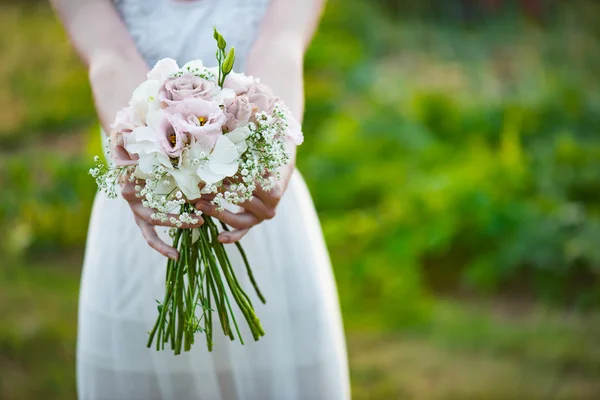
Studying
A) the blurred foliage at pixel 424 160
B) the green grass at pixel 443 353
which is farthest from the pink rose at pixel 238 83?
the blurred foliage at pixel 424 160

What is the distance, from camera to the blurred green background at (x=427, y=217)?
4.08m

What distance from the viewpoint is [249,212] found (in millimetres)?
1782

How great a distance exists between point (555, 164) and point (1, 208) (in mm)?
3422

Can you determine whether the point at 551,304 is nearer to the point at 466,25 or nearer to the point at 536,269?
the point at 536,269

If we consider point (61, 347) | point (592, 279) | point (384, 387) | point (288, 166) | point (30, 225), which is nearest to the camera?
point (288, 166)

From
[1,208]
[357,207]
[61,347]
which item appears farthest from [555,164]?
[1,208]

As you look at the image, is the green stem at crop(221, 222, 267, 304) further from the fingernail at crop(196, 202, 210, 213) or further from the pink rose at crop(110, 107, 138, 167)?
the pink rose at crop(110, 107, 138, 167)

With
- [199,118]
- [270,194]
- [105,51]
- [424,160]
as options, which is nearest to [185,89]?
[199,118]

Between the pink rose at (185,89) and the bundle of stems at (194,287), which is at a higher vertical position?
the pink rose at (185,89)

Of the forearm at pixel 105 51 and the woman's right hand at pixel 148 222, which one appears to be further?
the forearm at pixel 105 51

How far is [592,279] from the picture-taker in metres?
4.62

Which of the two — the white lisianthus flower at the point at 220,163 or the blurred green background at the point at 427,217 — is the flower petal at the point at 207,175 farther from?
the blurred green background at the point at 427,217

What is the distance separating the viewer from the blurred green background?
408cm

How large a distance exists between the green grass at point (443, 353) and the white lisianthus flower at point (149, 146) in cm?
243
